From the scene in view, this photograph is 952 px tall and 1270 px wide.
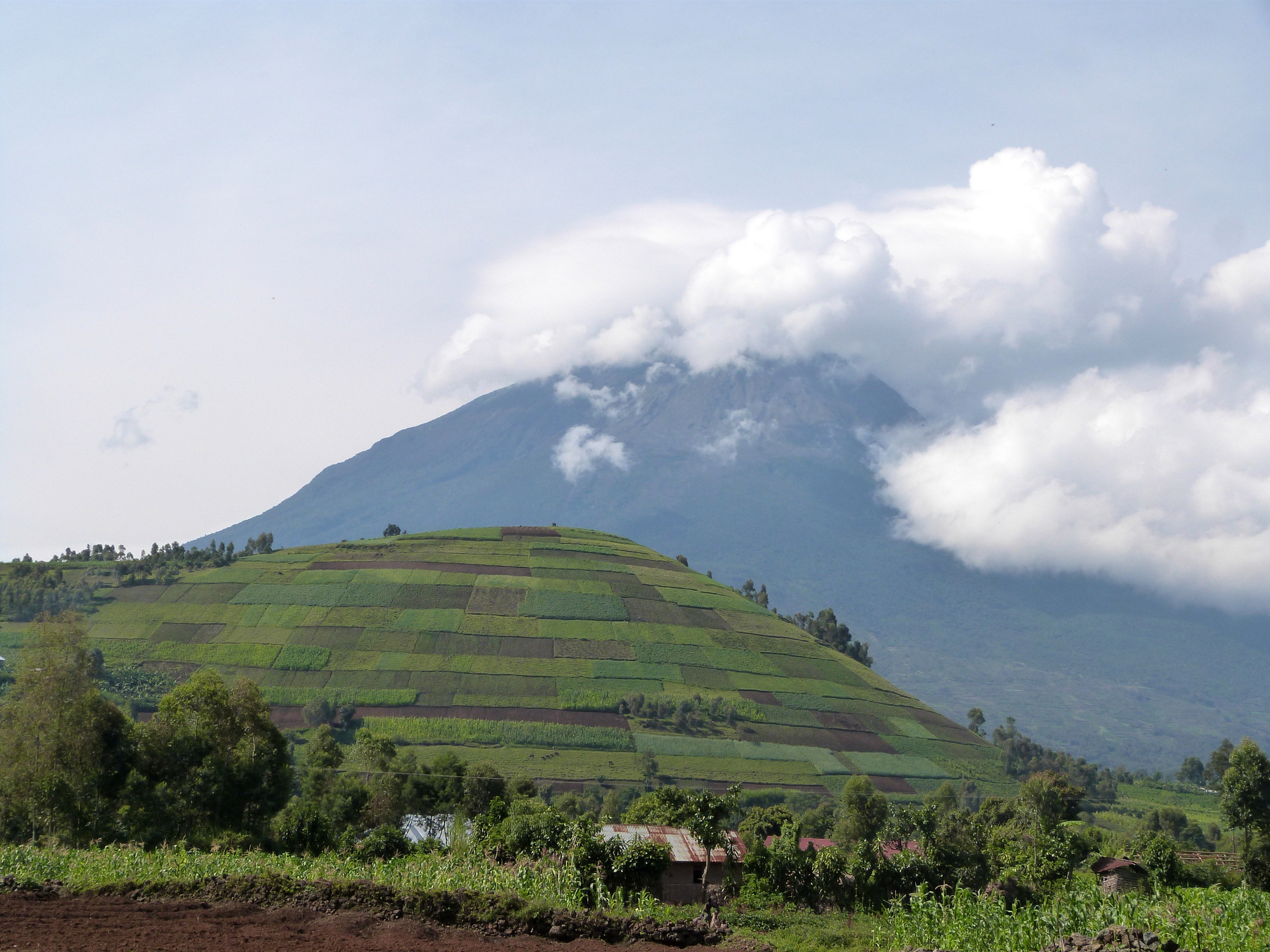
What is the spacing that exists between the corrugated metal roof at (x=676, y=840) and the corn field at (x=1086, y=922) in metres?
20.8

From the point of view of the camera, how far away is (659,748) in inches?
4636

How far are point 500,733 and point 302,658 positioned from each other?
104ft

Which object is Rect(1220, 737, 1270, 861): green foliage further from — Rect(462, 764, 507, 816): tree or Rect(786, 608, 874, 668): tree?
Rect(786, 608, 874, 668): tree

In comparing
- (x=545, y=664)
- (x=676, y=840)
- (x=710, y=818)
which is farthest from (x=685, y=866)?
(x=545, y=664)

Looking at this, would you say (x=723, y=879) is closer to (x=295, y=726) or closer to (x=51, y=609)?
(x=295, y=726)

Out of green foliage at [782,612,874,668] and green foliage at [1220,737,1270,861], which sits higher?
green foliage at [782,612,874,668]

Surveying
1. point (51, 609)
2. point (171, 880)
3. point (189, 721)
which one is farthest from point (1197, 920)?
point (51, 609)

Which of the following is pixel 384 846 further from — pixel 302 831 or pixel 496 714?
pixel 496 714

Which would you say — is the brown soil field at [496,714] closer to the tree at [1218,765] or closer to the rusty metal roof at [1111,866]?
the tree at [1218,765]

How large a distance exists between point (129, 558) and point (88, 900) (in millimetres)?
159074

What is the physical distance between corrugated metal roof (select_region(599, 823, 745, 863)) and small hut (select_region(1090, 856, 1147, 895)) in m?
20.6

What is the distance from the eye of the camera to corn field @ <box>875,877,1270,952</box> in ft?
80.5

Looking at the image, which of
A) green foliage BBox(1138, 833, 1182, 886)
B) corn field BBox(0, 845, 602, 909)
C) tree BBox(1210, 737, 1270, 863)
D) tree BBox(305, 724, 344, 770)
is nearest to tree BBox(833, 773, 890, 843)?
green foliage BBox(1138, 833, 1182, 886)

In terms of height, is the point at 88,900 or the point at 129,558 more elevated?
the point at 129,558
